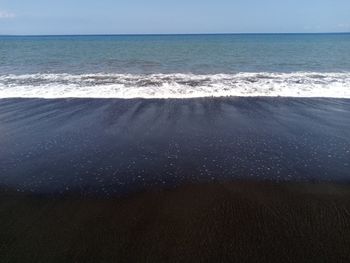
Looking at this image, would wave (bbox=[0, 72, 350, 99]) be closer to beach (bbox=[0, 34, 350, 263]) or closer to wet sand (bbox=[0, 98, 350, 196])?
beach (bbox=[0, 34, 350, 263])

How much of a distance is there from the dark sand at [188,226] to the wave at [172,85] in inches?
331

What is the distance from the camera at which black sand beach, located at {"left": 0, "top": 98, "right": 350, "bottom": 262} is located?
4332 millimetres

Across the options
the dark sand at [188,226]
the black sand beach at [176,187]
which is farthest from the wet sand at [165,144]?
the dark sand at [188,226]

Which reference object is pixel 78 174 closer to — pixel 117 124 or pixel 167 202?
pixel 167 202

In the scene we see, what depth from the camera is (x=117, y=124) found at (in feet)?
32.0

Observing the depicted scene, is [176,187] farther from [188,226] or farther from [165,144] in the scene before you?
[165,144]

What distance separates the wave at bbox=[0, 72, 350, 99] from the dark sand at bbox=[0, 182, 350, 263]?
27.6 ft

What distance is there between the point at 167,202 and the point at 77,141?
437cm

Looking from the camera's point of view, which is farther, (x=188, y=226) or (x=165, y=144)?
(x=165, y=144)

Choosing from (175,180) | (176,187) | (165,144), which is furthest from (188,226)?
(165,144)

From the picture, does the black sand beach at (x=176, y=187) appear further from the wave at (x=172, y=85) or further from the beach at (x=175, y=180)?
the wave at (x=172, y=85)

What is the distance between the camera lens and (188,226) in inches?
187

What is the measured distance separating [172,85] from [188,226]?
11.9m

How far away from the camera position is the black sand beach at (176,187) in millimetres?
4332
